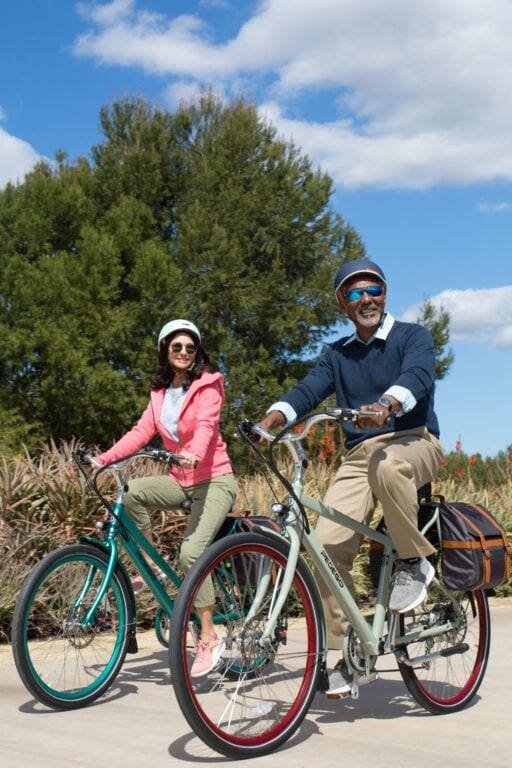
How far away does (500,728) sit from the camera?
14.9ft

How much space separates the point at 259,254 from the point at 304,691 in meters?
27.4

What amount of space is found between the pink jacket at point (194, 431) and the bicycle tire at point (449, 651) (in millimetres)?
1354

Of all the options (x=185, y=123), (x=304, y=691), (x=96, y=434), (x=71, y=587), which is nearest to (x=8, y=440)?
(x=96, y=434)

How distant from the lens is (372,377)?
4.74 meters

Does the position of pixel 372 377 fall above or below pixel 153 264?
below

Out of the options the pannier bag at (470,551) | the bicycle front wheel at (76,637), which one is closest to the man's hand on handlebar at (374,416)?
the pannier bag at (470,551)

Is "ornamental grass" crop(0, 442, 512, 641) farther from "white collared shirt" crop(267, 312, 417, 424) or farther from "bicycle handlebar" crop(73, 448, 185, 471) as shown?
"white collared shirt" crop(267, 312, 417, 424)

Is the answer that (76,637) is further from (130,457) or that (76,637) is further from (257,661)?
(257,661)

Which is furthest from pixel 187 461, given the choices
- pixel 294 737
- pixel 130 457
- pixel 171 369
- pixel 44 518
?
pixel 44 518

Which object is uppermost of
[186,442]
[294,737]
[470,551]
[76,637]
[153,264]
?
[153,264]

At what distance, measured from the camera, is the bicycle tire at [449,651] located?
15.6 feet

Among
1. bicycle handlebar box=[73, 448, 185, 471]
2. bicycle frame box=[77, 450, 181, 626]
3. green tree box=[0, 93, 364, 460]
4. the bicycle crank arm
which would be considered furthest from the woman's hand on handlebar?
green tree box=[0, 93, 364, 460]

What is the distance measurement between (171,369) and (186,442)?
45 centimetres

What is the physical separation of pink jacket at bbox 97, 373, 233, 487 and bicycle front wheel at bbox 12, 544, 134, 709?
24.7 inches
